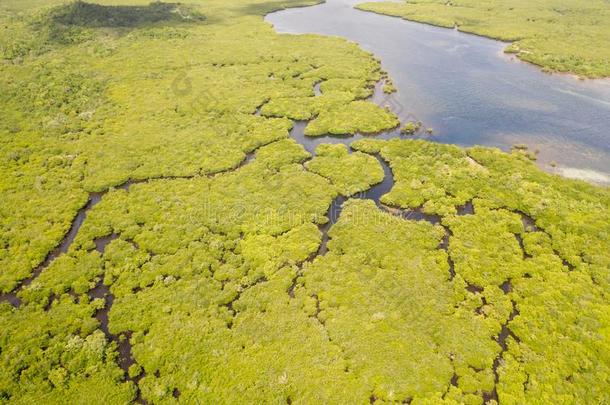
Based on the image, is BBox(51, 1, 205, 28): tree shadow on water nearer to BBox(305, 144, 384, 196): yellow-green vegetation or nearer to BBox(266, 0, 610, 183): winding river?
BBox(266, 0, 610, 183): winding river

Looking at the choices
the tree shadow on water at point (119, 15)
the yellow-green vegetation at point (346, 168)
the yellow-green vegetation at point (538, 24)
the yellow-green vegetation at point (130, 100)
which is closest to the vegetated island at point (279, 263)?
the yellow-green vegetation at point (346, 168)

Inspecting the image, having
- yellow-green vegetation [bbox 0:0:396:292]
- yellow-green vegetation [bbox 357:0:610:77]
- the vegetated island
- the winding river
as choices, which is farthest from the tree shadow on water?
yellow-green vegetation [bbox 357:0:610:77]

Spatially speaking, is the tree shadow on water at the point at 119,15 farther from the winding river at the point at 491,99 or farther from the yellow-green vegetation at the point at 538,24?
the yellow-green vegetation at the point at 538,24

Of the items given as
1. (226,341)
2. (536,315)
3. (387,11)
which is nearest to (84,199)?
(226,341)

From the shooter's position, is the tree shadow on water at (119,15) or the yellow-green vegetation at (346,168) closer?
the yellow-green vegetation at (346,168)

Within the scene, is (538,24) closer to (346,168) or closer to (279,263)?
(346,168)

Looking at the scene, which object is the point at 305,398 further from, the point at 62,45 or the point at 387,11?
the point at 387,11
